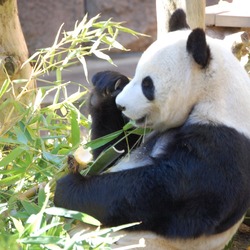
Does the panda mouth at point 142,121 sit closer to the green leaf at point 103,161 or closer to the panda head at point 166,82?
the panda head at point 166,82

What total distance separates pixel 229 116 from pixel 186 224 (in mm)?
383

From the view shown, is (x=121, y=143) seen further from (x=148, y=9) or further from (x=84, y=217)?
(x=148, y=9)

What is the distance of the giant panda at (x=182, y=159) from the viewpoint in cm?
215

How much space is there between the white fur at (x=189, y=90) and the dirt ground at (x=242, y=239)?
112 centimetres

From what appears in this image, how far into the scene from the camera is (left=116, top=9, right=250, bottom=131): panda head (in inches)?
87.0

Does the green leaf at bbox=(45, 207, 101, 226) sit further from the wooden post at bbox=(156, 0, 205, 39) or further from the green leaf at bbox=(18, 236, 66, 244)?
the wooden post at bbox=(156, 0, 205, 39)

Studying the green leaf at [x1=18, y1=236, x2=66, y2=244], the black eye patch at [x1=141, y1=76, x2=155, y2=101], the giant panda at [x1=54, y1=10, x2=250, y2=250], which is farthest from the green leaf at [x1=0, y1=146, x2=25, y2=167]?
the green leaf at [x1=18, y1=236, x2=66, y2=244]

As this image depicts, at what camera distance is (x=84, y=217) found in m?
2.02

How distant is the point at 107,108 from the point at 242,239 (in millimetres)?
1210

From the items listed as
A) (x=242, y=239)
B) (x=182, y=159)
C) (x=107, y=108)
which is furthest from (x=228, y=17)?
(x=182, y=159)

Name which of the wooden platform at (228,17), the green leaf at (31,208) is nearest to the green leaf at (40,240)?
the green leaf at (31,208)

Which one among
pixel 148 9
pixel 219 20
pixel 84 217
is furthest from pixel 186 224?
pixel 148 9

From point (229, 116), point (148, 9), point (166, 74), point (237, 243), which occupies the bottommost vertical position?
point (237, 243)

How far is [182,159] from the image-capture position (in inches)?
84.6
